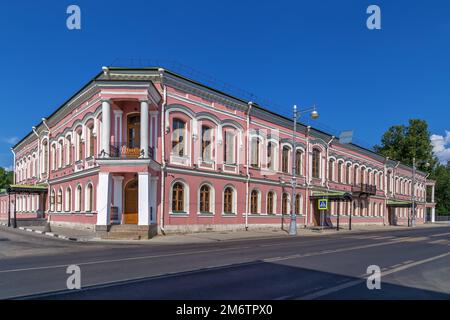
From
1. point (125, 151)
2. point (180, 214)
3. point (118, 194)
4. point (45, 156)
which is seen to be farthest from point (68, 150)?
point (180, 214)

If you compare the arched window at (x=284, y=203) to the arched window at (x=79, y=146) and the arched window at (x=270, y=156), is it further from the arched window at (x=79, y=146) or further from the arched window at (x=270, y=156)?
the arched window at (x=79, y=146)

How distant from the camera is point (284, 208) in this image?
32.4 m

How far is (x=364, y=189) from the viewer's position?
4253 centimetres

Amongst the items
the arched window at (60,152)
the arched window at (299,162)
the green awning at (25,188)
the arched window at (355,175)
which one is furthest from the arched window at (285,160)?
the green awning at (25,188)

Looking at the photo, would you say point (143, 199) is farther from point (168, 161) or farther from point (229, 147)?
point (229, 147)

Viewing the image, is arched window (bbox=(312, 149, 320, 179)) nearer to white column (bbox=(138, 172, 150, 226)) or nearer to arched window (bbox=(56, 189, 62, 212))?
white column (bbox=(138, 172, 150, 226))

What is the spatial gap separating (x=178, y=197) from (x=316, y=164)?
17286mm

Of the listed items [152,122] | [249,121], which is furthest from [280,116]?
[152,122]

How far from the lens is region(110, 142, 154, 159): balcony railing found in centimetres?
2138

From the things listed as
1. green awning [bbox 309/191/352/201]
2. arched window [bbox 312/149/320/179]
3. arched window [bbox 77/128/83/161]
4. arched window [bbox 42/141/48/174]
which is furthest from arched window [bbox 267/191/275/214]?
arched window [bbox 42/141/48/174]

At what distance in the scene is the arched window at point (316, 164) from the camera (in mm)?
35906
